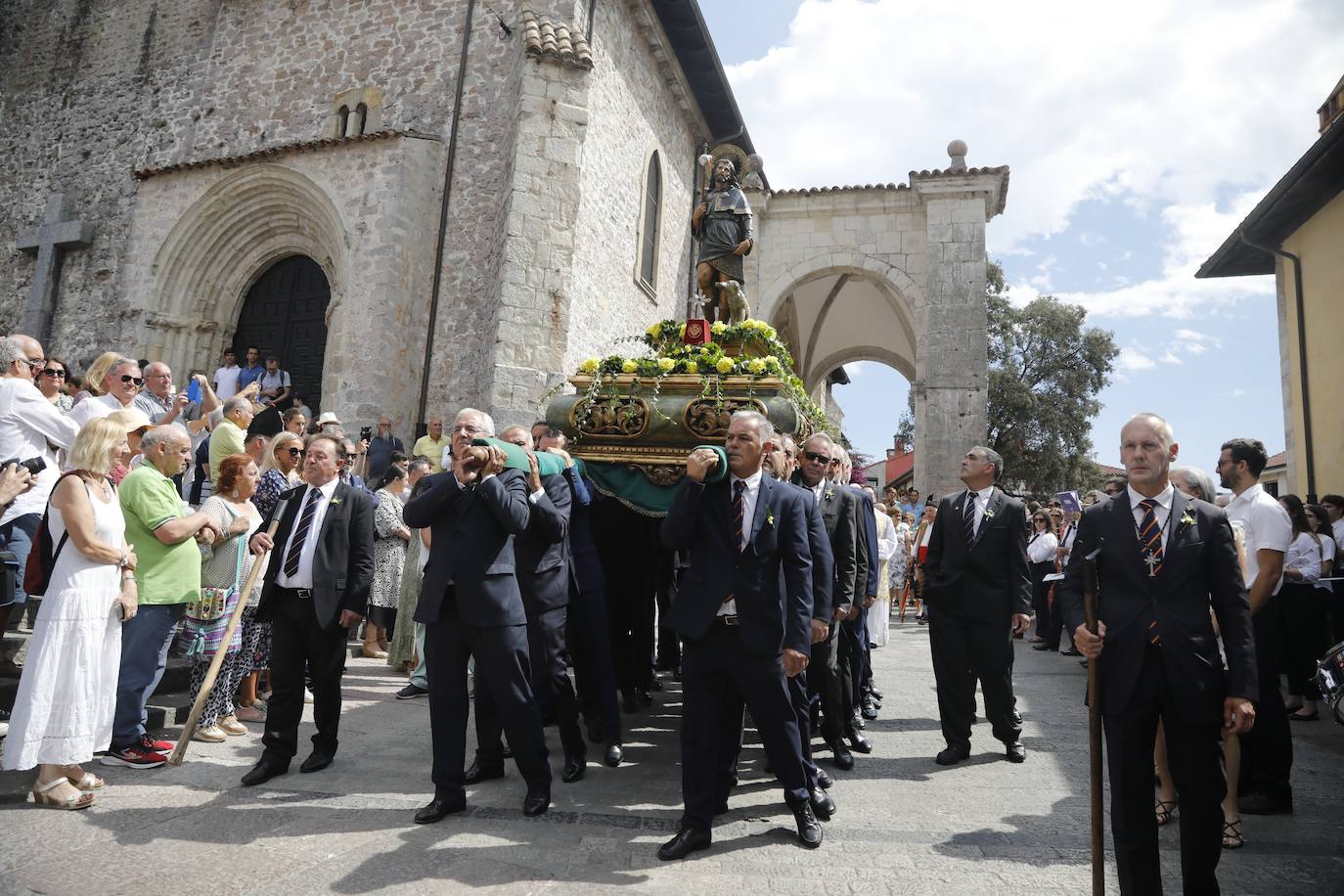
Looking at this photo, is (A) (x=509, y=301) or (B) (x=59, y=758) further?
(A) (x=509, y=301)

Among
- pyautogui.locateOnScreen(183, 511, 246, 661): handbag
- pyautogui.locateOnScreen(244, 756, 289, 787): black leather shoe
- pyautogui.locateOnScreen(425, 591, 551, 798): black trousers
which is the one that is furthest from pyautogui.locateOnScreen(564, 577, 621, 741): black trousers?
pyautogui.locateOnScreen(183, 511, 246, 661): handbag

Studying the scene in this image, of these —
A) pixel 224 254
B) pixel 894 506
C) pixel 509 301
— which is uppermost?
pixel 224 254

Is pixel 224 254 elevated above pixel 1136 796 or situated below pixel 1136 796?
above

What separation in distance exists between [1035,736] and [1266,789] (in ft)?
5.35

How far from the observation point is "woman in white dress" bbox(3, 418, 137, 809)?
12.4 feet

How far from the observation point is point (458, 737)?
387 cm

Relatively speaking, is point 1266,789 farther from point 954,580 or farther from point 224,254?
point 224,254

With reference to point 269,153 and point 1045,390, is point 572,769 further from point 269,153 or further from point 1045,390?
point 1045,390

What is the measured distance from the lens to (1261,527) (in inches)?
173

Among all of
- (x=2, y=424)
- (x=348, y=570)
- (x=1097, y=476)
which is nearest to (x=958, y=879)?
(x=348, y=570)

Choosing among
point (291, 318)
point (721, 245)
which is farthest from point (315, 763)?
point (291, 318)

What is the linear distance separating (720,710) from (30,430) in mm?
4840

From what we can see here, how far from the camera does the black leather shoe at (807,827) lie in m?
3.52

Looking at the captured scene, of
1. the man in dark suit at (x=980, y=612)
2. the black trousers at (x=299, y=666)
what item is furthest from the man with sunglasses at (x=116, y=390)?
the man in dark suit at (x=980, y=612)
